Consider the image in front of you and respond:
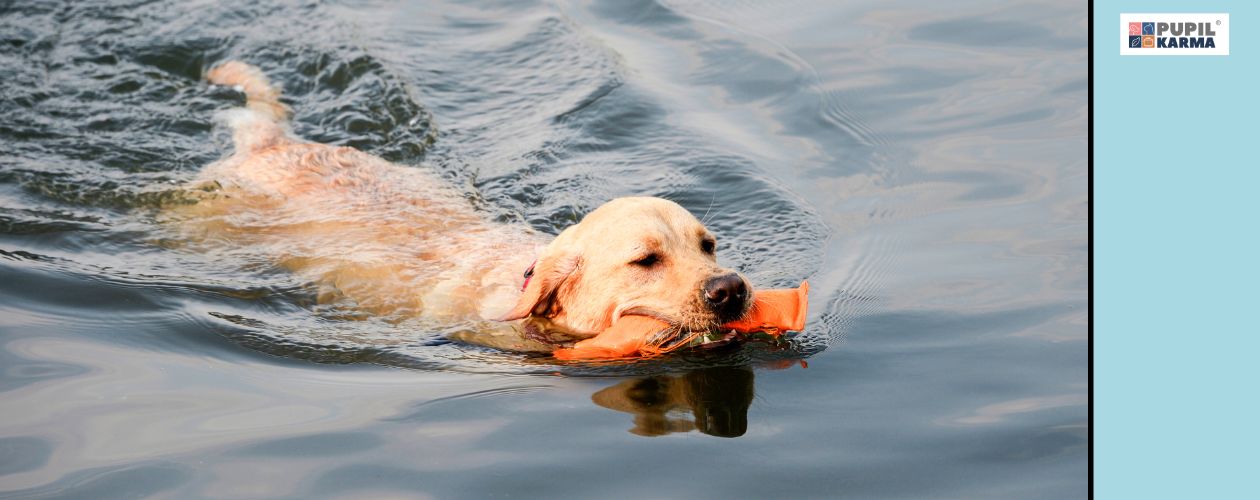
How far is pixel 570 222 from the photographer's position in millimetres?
7742

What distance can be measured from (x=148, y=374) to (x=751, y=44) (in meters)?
6.25

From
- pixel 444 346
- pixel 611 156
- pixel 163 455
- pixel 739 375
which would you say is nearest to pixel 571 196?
pixel 611 156

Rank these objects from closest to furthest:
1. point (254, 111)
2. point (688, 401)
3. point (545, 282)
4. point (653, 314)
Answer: point (688, 401) < point (653, 314) < point (545, 282) < point (254, 111)

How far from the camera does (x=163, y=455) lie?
14.6ft

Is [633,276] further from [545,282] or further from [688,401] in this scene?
[688,401]

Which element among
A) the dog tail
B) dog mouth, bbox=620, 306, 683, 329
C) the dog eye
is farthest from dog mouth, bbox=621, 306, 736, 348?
the dog tail

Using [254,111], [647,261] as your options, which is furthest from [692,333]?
[254,111]

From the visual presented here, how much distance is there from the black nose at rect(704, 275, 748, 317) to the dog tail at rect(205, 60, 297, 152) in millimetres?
3792

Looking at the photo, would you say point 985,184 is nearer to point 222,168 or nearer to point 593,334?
point 593,334
